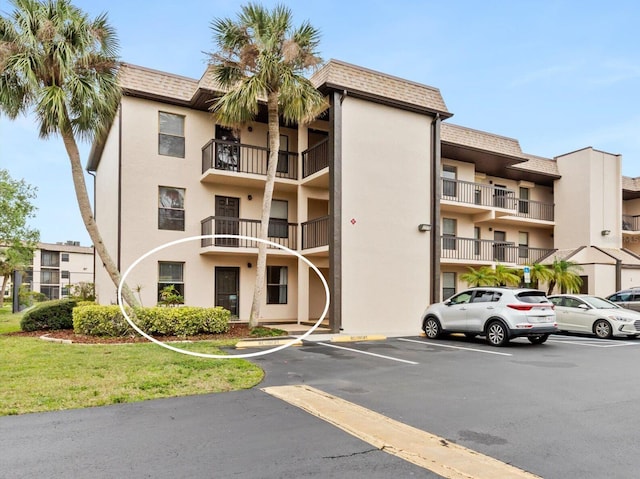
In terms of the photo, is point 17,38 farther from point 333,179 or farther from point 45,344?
point 333,179

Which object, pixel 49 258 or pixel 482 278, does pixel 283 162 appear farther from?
pixel 49 258

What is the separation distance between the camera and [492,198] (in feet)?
74.1

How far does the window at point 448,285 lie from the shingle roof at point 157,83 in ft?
44.8

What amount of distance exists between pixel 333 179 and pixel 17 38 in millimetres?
9646

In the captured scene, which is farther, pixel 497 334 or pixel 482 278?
pixel 482 278

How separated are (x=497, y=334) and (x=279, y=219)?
30.5 feet

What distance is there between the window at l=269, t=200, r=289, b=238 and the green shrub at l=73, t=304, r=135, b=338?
659cm

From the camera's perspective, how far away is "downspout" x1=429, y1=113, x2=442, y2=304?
17203mm

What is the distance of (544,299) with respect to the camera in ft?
42.0

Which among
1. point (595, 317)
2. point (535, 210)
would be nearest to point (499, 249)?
point (535, 210)

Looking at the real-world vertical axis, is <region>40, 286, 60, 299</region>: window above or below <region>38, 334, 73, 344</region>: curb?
below

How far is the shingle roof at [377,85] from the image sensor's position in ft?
50.8

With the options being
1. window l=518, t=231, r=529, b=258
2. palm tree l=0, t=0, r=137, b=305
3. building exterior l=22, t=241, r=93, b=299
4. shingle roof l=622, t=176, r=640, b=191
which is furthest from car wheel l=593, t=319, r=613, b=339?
building exterior l=22, t=241, r=93, b=299

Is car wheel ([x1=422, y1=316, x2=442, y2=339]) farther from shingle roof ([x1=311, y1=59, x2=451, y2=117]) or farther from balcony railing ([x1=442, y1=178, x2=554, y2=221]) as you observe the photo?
shingle roof ([x1=311, y1=59, x2=451, y2=117])
